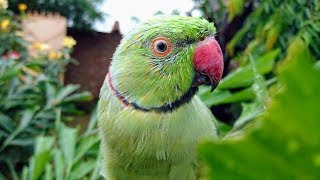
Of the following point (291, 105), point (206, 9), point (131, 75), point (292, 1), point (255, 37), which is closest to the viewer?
point (291, 105)

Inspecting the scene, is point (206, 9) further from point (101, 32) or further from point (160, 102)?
point (101, 32)

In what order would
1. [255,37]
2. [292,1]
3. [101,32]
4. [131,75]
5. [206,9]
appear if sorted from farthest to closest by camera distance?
[101,32]
[206,9]
[255,37]
[292,1]
[131,75]

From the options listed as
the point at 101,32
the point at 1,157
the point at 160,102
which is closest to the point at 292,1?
the point at 1,157

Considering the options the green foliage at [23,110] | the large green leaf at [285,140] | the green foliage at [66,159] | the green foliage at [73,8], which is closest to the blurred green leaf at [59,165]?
the green foliage at [66,159]

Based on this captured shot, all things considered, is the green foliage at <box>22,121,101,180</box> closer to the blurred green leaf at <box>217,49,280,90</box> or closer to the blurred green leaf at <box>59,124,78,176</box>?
the blurred green leaf at <box>59,124,78,176</box>

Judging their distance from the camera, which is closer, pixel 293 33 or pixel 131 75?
pixel 131 75

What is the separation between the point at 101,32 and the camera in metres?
5.14

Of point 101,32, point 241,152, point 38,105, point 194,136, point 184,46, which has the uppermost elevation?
point 241,152

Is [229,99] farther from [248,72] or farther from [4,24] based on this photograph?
[4,24]

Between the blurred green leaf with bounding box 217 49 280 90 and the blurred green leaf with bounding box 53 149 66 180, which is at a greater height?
the blurred green leaf with bounding box 217 49 280 90

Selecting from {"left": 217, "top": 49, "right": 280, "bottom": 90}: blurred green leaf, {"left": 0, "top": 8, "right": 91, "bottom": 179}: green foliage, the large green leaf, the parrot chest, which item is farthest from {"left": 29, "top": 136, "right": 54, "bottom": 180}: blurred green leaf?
the large green leaf

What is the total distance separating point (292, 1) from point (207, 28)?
1518mm

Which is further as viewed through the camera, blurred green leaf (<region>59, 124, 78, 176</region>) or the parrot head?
blurred green leaf (<region>59, 124, 78, 176</region>)

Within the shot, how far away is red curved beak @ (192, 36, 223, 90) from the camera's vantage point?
0.76 metres
